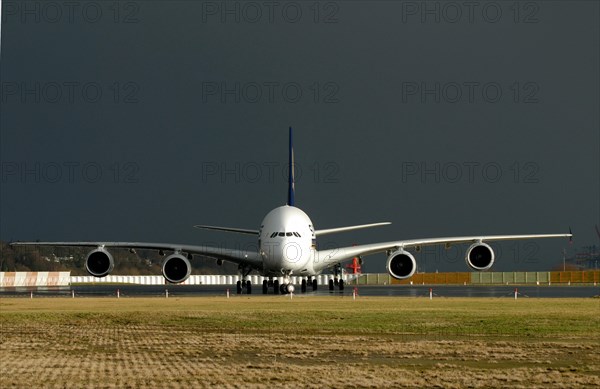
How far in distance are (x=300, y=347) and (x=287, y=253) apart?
29.8 metres

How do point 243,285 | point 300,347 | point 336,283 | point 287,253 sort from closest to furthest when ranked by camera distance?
point 300,347, point 287,253, point 243,285, point 336,283

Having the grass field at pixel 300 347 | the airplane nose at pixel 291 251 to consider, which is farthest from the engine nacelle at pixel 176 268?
the grass field at pixel 300 347

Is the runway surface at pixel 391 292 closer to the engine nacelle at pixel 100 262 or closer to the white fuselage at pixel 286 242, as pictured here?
the engine nacelle at pixel 100 262

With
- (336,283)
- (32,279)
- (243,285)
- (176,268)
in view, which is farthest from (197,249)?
(32,279)

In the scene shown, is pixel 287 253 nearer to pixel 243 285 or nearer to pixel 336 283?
pixel 243 285

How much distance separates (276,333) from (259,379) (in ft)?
31.3

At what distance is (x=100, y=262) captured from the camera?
5334cm

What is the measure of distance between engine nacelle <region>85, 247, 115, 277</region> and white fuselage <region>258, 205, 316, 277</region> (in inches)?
345

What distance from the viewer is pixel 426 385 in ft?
44.7

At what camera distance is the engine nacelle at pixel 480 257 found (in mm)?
52844

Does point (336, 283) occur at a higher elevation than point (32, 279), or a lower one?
lower

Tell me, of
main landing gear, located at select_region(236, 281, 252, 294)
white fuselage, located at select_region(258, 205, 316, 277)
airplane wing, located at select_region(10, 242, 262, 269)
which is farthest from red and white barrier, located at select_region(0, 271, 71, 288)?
white fuselage, located at select_region(258, 205, 316, 277)

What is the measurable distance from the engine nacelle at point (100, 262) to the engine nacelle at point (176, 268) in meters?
3.27

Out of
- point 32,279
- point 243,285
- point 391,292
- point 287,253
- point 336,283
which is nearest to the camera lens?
point 287,253
